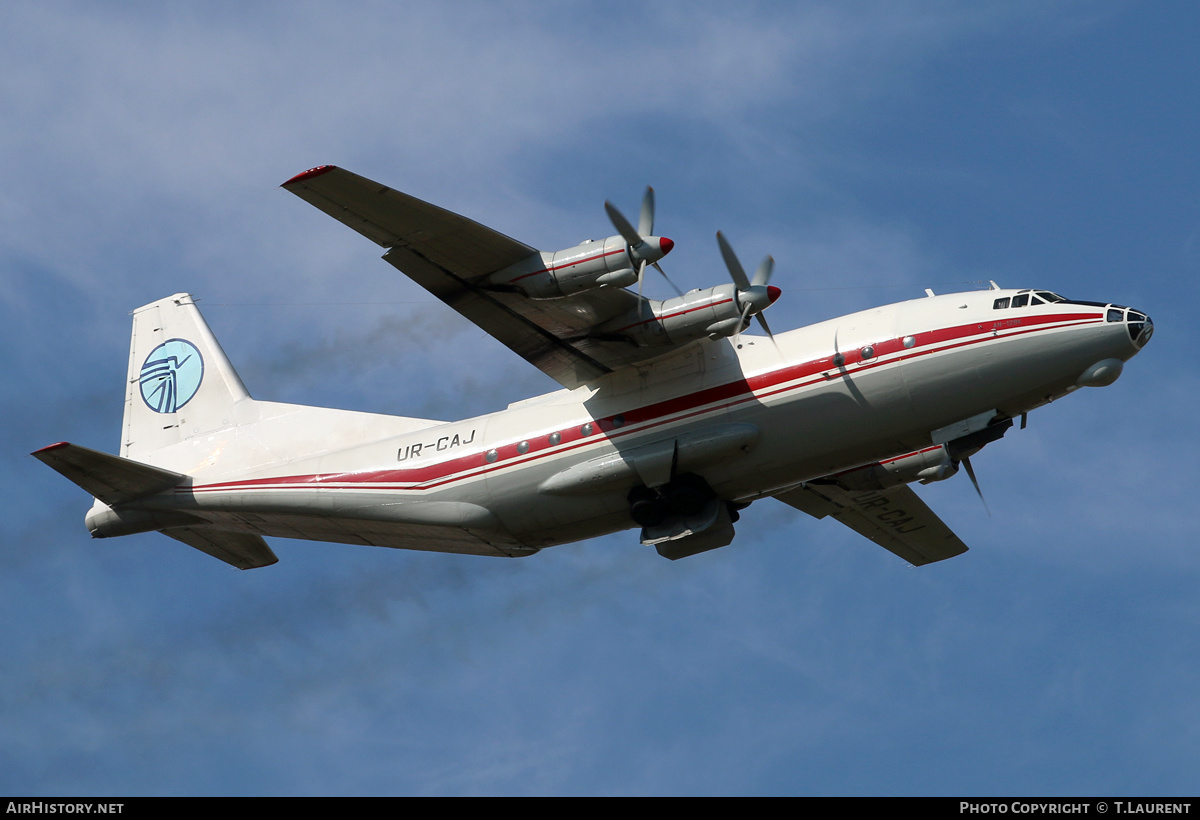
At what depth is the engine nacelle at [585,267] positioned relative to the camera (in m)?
19.8

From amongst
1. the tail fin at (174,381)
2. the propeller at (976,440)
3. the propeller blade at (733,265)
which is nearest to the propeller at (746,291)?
the propeller blade at (733,265)

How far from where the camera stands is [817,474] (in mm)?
21734

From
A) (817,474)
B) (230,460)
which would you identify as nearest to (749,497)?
(817,474)

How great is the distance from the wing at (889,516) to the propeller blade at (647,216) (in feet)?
21.2

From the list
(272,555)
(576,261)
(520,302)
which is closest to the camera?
(576,261)

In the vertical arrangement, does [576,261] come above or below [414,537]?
above

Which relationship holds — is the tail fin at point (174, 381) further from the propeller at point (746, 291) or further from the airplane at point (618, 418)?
the propeller at point (746, 291)

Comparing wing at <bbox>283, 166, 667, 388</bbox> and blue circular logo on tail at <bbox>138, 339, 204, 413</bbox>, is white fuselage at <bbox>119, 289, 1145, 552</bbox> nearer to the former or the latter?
wing at <bbox>283, 166, 667, 388</bbox>

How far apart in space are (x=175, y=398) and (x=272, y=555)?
12.7 feet

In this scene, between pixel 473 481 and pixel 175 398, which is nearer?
pixel 473 481

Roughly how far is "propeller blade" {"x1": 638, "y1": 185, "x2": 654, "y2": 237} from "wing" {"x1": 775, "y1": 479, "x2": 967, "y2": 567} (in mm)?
6468

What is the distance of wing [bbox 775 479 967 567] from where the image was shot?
25078mm

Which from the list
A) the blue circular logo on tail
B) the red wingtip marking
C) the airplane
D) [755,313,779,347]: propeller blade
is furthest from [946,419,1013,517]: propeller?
the blue circular logo on tail
